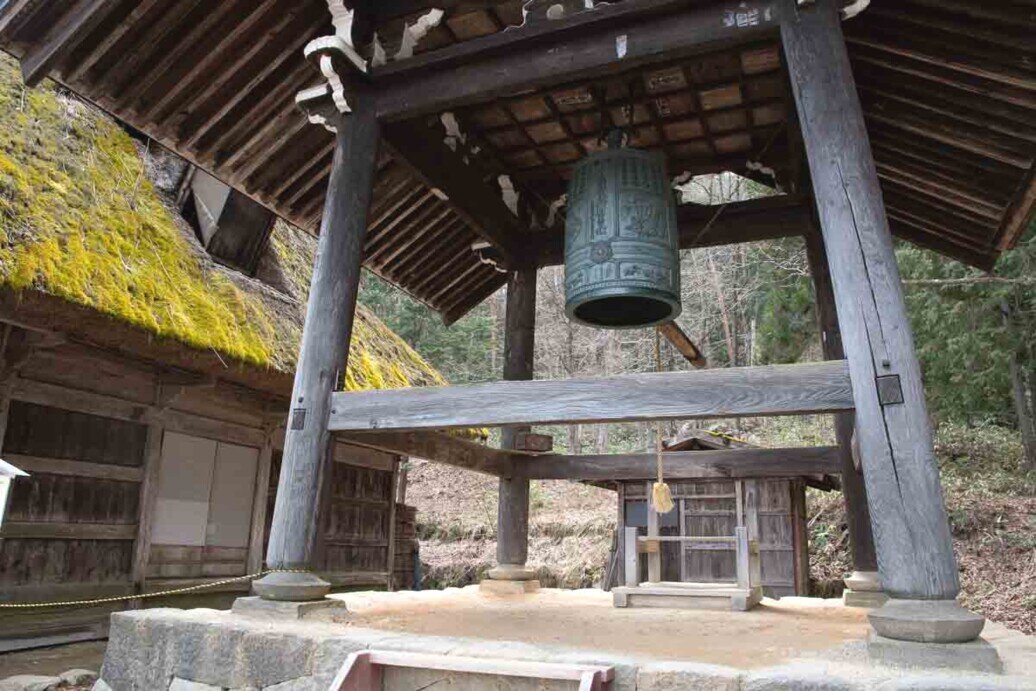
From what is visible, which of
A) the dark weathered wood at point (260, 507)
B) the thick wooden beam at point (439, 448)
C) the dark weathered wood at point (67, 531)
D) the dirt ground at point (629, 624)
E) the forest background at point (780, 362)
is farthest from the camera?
the forest background at point (780, 362)

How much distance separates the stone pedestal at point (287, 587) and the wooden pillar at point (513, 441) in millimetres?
2455

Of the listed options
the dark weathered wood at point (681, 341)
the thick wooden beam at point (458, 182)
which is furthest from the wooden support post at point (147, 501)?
the dark weathered wood at point (681, 341)

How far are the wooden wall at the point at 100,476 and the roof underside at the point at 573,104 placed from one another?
2.13 metres

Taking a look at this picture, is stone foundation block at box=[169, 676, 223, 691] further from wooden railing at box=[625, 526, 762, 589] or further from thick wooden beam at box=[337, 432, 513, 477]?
wooden railing at box=[625, 526, 762, 589]

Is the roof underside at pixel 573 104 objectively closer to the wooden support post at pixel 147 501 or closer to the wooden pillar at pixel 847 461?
the wooden pillar at pixel 847 461

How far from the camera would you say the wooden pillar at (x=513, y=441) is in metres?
5.78

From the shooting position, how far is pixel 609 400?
3221mm

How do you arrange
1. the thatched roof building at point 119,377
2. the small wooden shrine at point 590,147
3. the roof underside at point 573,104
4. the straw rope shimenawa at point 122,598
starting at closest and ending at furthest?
the small wooden shrine at point 590,147 → the roof underside at point 573,104 → the straw rope shimenawa at point 122,598 → the thatched roof building at point 119,377

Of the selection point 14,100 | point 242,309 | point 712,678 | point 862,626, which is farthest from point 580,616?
point 14,100

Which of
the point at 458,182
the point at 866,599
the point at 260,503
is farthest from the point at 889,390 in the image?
the point at 260,503

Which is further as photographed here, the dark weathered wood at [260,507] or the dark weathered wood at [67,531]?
the dark weathered wood at [260,507]

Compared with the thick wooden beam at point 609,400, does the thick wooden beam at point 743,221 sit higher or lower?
higher

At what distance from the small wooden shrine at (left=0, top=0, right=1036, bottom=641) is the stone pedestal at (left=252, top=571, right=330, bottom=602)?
10mm

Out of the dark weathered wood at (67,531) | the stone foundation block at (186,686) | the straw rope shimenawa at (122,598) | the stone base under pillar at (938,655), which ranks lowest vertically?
the stone foundation block at (186,686)
